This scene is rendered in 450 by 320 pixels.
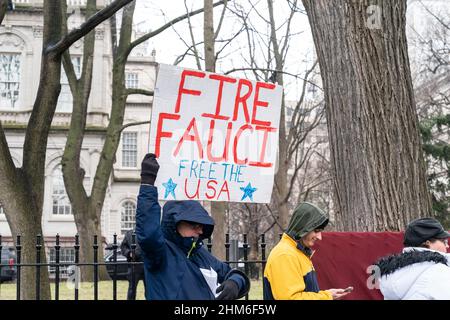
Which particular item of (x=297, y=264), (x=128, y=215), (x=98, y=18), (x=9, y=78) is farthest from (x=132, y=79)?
(x=297, y=264)

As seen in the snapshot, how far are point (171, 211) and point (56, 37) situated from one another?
23.2 feet

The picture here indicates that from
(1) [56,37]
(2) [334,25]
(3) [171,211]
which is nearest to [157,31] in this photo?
(1) [56,37]

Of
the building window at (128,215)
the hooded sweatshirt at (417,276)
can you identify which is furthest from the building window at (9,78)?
the hooded sweatshirt at (417,276)

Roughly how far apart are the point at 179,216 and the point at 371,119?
9.52 ft

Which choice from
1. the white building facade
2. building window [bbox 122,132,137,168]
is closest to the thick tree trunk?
the white building facade

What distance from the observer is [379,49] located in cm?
649

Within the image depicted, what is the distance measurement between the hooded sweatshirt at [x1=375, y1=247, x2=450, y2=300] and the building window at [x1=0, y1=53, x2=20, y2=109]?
32.6m

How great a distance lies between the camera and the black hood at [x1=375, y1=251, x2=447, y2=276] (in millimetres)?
4117

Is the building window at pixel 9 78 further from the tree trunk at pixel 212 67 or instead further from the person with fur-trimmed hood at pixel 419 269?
the person with fur-trimmed hood at pixel 419 269

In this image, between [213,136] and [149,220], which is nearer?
[149,220]

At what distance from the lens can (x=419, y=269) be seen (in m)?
4.11

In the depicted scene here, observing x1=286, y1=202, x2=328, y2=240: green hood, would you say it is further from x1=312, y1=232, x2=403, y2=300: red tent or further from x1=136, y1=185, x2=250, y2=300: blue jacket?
x1=312, y1=232, x2=403, y2=300: red tent

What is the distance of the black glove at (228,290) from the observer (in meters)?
4.04

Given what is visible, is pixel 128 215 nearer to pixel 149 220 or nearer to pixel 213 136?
pixel 213 136
